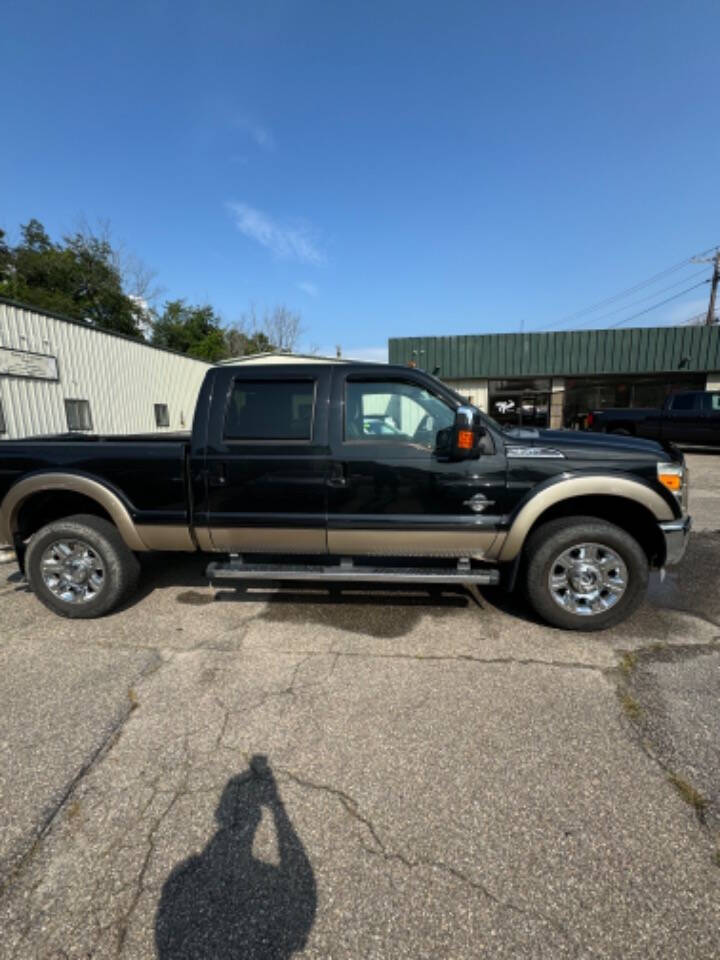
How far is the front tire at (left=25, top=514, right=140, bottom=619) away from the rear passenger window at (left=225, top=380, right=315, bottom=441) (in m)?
1.35

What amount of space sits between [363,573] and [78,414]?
12255 mm

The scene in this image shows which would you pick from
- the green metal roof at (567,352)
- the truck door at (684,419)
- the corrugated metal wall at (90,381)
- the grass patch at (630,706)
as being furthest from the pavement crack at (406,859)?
the green metal roof at (567,352)

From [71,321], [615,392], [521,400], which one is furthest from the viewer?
[521,400]

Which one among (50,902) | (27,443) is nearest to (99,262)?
(27,443)

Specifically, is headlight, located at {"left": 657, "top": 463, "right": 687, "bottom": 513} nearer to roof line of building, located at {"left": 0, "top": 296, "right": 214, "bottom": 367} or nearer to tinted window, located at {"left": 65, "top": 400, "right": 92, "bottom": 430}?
roof line of building, located at {"left": 0, "top": 296, "right": 214, "bottom": 367}

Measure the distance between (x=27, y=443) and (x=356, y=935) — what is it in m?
3.89

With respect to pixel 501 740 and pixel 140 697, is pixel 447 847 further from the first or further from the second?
pixel 140 697

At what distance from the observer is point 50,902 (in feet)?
5.04

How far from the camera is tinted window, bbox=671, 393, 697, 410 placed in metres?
13.0

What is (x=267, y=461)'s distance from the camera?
3320 millimetres

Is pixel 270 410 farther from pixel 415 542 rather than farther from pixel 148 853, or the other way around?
pixel 148 853

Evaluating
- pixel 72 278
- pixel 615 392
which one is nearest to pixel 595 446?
pixel 615 392

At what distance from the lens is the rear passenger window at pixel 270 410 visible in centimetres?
338

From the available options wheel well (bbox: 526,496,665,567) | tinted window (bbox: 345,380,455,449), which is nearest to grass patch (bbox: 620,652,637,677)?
wheel well (bbox: 526,496,665,567)
